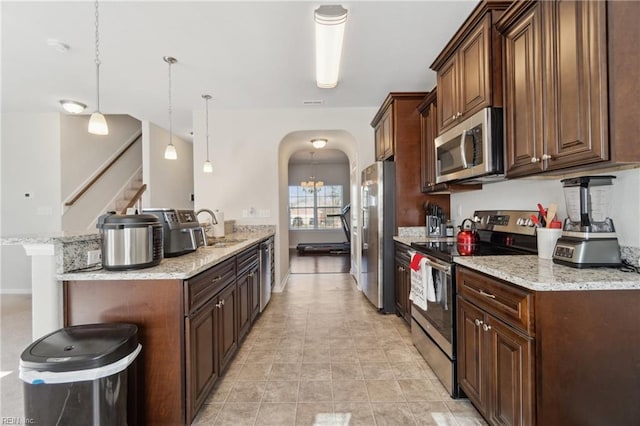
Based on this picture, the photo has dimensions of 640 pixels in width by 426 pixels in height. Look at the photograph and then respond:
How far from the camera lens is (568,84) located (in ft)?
4.58

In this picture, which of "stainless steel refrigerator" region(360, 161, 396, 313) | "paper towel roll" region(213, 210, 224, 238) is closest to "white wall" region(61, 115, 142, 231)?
→ "paper towel roll" region(213, 210, 224, 238)

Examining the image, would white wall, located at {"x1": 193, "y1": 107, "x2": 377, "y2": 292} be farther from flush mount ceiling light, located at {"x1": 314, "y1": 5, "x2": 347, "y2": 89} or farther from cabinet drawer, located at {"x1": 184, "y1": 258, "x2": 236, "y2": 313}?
cabinet drawer, located at {"x1": 184, "y1": 258, "x2": 236, "y2": 313}

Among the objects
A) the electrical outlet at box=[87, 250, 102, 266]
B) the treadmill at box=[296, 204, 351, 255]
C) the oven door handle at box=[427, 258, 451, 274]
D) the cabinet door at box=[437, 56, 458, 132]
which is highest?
the cabinet door at box=[437, 56, 458, 132]

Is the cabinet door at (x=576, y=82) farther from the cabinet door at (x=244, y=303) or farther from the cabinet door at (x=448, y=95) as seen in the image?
the cabinet door at (x=244, y=303)

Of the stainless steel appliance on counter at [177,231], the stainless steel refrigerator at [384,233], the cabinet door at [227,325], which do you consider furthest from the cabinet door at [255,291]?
the stainless steel refrigerator at [384,233]

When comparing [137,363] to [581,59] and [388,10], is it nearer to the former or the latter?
[581,59]

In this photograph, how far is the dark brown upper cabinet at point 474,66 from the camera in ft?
6.20

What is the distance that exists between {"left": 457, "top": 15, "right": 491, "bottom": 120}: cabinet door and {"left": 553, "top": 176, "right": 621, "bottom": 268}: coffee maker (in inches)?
29.1

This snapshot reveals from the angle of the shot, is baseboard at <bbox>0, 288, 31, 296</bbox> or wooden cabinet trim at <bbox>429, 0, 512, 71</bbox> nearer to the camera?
wooden cabinet trim at <bbox>429, 0, 512, 71</bbox>

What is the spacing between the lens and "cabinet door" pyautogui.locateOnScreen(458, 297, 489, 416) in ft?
5.23

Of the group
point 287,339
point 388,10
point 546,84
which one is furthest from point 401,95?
point 287,339

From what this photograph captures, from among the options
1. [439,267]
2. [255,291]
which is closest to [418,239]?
[439,267]

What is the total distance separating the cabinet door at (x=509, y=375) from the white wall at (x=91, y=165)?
5812 millimetres

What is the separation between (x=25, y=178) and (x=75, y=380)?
5022mm
